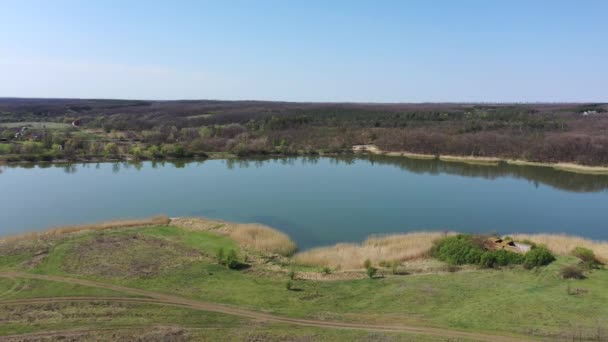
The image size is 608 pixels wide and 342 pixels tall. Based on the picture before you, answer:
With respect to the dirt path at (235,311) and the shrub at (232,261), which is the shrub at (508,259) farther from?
the shrub at (232,261)

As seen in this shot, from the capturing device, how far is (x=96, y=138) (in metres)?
73.1

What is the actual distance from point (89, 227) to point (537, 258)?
25.8 m

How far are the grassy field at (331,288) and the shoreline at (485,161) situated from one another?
145 ft

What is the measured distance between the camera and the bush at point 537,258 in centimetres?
1902

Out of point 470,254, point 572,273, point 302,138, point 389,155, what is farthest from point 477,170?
point 572,273

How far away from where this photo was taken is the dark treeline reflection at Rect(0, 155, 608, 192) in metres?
48.8

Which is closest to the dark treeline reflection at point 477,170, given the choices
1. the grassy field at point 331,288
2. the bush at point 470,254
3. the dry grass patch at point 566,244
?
the dry grass patch at point 566,244

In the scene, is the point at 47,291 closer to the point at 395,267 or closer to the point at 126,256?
the point at 126,256

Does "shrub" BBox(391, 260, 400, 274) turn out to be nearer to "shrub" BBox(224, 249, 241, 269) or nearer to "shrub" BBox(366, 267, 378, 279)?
"shrub" BBox(366, 267, 378, 279)

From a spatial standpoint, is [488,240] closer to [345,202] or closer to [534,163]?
[345,202]

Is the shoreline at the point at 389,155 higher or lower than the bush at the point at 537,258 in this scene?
higher

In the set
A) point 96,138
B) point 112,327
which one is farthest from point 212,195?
point 96,138

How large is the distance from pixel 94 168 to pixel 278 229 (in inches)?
1456

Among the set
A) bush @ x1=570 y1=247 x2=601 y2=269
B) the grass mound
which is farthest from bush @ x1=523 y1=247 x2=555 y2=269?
the grass mound
